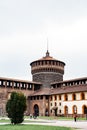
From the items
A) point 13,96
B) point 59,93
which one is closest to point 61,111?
point 59,93

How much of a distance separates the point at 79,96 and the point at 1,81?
17939mm

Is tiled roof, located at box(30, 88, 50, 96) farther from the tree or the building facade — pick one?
the tree

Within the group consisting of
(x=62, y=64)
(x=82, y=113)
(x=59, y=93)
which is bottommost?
(x=82, y=113)

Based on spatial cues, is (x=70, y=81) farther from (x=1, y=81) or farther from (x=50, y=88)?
(x=1, y=81)

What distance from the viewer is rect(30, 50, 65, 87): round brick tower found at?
7219 centimetres

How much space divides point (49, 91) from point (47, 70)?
781cm

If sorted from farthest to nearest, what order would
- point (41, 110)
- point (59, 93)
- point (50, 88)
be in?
point (50, 88), point (41, 110), point (59, 93)

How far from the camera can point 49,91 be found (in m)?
66.1

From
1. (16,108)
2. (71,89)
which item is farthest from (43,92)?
(16,108)

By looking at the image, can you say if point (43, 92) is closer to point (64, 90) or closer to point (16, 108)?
point (64, 90)

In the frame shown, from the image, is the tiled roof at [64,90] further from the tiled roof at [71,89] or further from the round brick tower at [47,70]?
the round brick tower at [47,70]

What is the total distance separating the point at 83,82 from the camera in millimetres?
61500

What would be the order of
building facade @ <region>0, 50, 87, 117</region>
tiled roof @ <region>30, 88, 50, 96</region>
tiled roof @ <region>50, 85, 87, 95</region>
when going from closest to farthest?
tiled roof @ <region>50, 85, 87, 95</region>, building facade @ <region>0, 50, 87, 117</region>, tiled roof @ <region>30, 88, 50, 96</region>

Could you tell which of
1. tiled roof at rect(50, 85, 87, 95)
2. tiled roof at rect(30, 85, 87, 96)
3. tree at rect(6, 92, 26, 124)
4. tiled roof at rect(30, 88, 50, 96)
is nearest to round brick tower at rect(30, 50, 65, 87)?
tiled roof at rect(30, 88, 50, 96)
